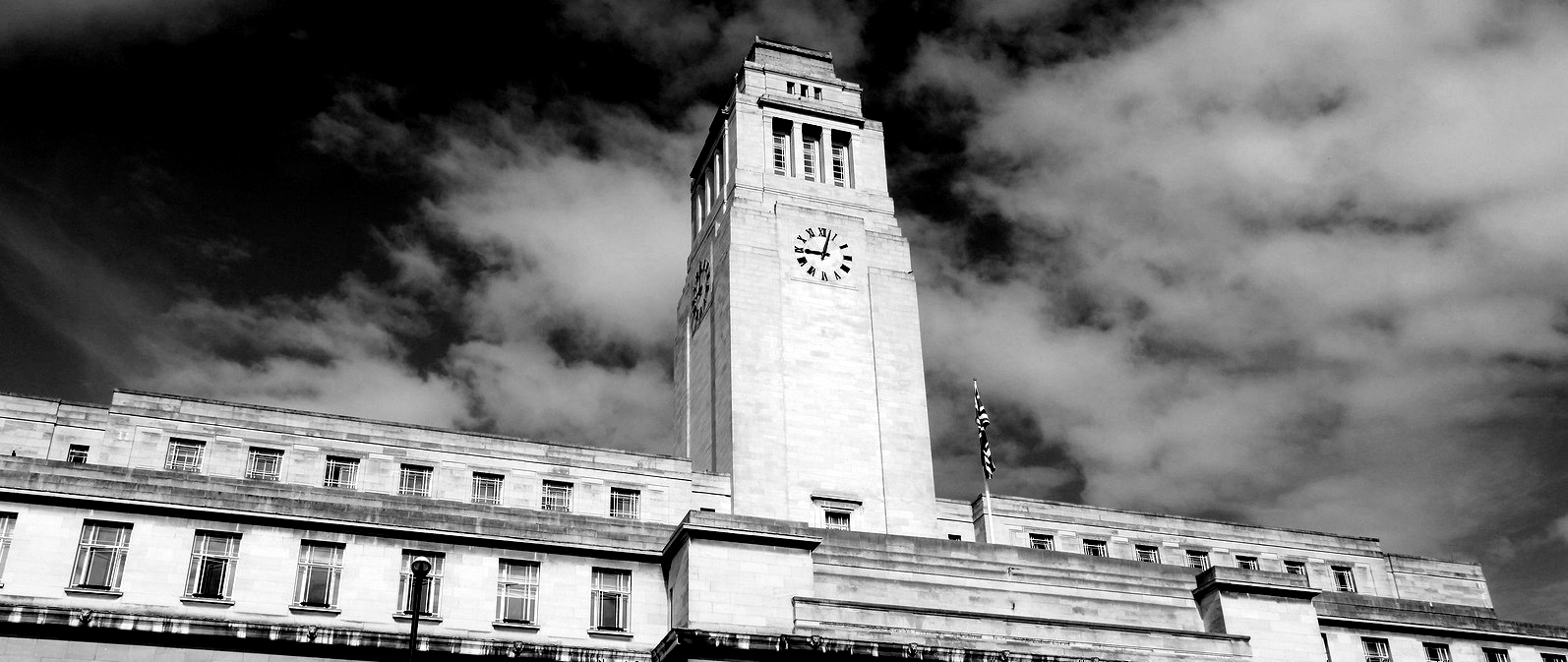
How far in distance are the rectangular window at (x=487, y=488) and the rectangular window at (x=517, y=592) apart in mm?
12097

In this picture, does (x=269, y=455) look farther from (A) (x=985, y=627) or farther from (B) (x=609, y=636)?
(A) (x=985, y=627)

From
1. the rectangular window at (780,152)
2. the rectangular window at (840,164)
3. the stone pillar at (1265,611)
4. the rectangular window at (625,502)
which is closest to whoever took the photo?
the stone pillar at (1265,611)

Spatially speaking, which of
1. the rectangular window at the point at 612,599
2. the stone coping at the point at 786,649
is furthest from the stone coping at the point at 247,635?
the stone coping at the point at 786,649

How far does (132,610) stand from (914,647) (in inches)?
843

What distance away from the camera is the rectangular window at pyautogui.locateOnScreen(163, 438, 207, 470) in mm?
50344

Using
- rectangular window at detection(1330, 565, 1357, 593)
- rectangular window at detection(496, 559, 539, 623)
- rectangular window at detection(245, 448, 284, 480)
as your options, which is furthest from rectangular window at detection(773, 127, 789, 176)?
rectangular window at detection(1330, 565, 1357, 593)

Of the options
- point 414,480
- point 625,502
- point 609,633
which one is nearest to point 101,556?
point 609,633

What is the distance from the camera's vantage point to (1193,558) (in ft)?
204

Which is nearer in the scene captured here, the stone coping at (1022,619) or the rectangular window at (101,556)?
the rectangular window at (101,556)

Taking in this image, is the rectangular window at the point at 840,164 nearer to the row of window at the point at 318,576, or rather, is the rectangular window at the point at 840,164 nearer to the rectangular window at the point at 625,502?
the rectangular window at the point at 625,502

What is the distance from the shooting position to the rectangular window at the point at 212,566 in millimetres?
38781

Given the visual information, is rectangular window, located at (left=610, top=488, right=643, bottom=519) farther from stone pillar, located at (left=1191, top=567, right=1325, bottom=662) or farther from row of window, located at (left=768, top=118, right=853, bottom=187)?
stone pillar, located at (left=1191, top=567, right=1325, bottom=662)

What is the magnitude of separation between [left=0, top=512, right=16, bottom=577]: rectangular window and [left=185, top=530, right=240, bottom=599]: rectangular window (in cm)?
461

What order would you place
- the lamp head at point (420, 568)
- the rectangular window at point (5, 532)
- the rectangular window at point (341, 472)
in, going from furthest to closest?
the rectangular window at point (341, 472)
the rectangular window at point (5, 532)
the lamp head at point (420, 568)
